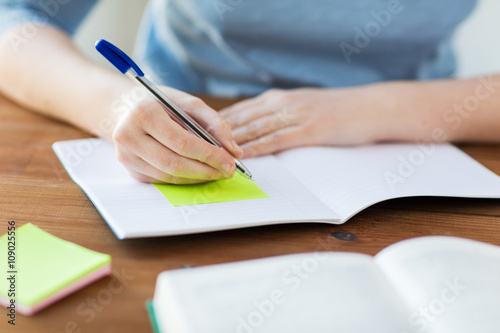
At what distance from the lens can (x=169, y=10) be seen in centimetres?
116

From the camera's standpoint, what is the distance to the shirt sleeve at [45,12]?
1.01 meters

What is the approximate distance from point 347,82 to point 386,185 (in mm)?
546

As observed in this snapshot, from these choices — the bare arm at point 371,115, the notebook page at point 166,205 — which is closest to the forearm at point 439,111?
the bare arm at point 371,115

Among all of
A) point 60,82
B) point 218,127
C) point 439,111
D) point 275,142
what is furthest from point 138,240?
point 439,111

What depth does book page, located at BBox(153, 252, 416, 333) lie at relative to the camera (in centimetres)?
40

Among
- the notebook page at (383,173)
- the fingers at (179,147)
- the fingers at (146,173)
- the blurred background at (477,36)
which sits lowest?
the fingers at (146,173)

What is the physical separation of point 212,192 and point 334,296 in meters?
0.25

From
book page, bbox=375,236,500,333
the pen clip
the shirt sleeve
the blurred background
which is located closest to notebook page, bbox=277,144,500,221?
book page, bbox=375,236,500,333

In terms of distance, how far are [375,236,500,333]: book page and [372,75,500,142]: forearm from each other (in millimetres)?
359

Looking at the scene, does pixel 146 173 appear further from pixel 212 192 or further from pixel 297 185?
pixel 297 185

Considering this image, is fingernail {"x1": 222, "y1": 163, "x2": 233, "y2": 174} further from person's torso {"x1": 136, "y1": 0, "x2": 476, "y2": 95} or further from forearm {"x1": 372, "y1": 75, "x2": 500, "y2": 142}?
person's torso {"x1": 136, "y1": 0, "x2": 476, "y2": 95}

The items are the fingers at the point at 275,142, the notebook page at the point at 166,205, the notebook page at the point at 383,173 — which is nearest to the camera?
the notebook page at the point at 166,205

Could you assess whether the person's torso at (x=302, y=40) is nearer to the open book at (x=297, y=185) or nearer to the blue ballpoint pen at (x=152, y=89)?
the open book at (x=297, y=185)

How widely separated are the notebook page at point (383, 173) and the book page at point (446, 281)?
11 centimetres
